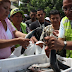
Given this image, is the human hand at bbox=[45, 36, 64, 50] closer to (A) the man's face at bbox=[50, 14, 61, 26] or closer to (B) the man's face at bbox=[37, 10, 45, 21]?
(A) the man's face at bbox=[50, 14, 61, 26]

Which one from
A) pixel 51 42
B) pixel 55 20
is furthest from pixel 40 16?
pixel 51 42

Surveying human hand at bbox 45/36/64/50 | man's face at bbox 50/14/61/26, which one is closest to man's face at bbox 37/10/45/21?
man's face at bbox 50/14/61/26

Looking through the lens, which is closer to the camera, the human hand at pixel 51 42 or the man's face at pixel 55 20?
the human hand at pixel 51 42

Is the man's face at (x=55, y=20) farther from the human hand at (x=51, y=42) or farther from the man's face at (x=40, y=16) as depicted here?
the human hand at (x=51, y=42)

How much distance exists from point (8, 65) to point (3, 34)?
449 millimetres

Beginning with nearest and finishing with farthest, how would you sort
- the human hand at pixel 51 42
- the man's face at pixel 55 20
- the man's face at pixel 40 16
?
the human hand at pixel 51 42
the man's face at pixel 55 20
the man's face at pixel 40 16

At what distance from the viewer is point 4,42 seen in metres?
1.51

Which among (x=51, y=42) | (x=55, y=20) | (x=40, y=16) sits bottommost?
(x=51, y=42)

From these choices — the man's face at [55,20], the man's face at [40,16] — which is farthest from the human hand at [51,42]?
the man's face at [40,16]

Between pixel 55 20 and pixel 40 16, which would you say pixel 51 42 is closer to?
pixel 55 20

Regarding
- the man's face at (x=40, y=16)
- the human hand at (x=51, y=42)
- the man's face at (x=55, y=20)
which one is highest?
the man's face at (x=40, y=16)

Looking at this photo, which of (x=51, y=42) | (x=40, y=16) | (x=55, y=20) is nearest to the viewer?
(x=51, y=42)

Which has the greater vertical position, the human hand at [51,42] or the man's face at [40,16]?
the man's face at [40,16]

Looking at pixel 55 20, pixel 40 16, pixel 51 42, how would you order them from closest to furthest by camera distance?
pixel 51 42 → pixel 55 20 → pixel 40 16
